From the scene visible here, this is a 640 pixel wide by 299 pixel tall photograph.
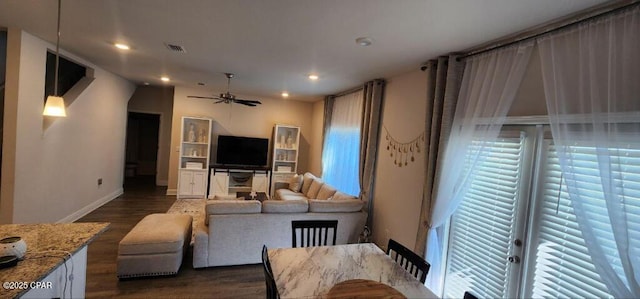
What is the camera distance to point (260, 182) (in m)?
6.98

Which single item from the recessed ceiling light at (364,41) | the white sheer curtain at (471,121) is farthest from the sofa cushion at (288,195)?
the recessed ceiling light at (364,41)

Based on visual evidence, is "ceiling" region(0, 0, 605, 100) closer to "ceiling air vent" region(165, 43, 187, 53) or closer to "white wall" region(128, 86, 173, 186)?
"ceiling air vent" region(165, 43, 187, 53)

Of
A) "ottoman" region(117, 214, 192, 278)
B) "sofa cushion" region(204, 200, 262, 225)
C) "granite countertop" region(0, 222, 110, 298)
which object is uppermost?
"granite countertop" region(0, 222, 110, 298)

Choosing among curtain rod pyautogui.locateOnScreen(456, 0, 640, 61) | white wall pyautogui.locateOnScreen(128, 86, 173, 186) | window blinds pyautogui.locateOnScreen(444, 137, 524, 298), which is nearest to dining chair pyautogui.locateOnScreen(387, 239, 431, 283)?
window blinds pyautogui.locateOnScreen(444, 137, 524, 298)

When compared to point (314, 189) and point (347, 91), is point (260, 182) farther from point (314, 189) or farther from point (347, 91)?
point (347, 91)

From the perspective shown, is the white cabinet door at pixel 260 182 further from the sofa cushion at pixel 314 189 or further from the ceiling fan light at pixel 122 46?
the ceiling fan light at pixel 122 46

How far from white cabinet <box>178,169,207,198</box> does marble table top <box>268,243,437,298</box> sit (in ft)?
16.4

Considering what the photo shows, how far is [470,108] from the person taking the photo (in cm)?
257

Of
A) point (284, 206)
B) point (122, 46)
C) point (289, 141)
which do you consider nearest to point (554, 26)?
point (284, 206)

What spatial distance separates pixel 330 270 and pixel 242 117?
19.4 ft

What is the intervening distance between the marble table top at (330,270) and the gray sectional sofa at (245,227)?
1318mm

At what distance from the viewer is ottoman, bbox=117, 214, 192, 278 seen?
2918 millimetres

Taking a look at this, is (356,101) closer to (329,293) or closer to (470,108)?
(470,108)

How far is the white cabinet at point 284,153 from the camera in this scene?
716 cm
